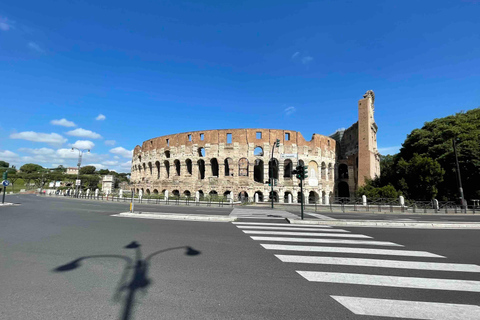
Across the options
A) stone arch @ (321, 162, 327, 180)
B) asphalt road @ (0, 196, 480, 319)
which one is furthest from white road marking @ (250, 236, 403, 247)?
stone arch @ (321, 162, 327, 180)

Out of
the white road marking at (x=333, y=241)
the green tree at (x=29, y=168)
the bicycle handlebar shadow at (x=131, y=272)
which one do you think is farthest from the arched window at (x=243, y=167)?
the green tree at (x=29, y=168)

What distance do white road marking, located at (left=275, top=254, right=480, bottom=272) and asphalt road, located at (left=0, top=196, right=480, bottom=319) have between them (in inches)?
6.7

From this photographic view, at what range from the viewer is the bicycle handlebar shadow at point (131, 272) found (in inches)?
123

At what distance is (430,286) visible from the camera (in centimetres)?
370

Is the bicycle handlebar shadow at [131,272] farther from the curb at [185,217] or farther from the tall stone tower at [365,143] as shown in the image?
the tall stone tower at [365,143]

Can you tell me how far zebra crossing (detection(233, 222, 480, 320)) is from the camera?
2.95 metres

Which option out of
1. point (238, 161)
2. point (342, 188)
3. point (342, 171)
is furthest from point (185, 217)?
point (342, 171)

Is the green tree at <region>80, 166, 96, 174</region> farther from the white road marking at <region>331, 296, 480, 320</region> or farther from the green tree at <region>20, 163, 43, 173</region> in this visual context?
the white road marking at <region>331, 296, 480, 320</region>

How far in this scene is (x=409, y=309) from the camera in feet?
9.68

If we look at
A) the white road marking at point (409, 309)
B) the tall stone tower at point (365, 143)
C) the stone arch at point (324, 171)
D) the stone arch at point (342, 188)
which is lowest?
the white road marking at point (409, 309)

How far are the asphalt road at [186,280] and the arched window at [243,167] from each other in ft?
93.0

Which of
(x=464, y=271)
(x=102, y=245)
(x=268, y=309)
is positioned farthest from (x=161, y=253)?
(x=464, y=271)

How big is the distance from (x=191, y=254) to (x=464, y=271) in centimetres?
583

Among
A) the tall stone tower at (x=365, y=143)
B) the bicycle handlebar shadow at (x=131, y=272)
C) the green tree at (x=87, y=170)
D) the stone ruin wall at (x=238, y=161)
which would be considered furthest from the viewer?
the green tree at (x=87, y=170)
